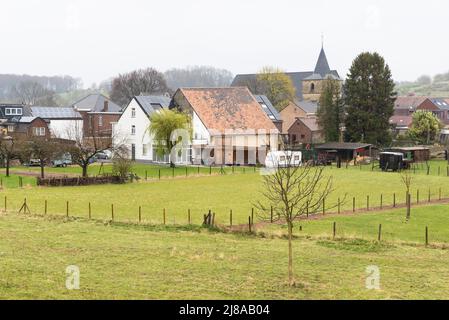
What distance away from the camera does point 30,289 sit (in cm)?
1427

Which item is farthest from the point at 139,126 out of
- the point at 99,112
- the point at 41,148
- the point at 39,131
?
the point at 99,112

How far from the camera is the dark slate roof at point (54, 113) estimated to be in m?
75.1

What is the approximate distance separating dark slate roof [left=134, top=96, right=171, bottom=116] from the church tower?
53652 mm

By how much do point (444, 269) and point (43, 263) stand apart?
11909 millimetres

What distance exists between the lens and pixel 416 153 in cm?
6575

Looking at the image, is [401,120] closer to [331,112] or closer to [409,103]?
[409,103]

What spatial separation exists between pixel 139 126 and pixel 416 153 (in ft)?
96.5

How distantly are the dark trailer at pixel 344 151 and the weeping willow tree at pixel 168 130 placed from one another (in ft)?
52.0

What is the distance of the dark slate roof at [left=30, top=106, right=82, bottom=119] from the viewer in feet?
246

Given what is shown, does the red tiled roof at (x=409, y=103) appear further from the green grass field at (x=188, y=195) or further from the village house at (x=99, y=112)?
the green grass field at (x=188, y=195)

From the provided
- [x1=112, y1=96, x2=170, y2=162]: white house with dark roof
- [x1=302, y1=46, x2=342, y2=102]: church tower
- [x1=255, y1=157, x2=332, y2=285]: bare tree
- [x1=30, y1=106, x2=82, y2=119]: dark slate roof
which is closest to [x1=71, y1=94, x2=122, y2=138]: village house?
[x1=30, y1=106, x2=82, y2=119]: dark slate roof

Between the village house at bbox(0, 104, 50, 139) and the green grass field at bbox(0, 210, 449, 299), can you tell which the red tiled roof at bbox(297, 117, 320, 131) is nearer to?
the village house at bbox(0, 104, 50, 139)
